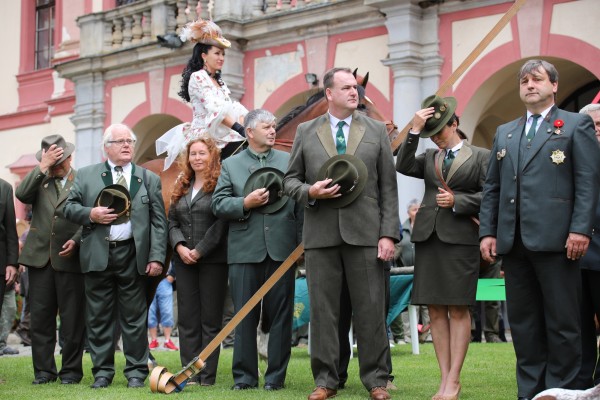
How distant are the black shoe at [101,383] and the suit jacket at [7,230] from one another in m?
1.26

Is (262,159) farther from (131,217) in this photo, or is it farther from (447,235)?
(447,235)

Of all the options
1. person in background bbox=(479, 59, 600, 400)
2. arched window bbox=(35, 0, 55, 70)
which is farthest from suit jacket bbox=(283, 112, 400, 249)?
arched window bbox=(35, 0, 55, 70)

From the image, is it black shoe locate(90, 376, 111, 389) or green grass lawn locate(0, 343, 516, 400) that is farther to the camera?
black shoe locate(90, 376, 111, 389)

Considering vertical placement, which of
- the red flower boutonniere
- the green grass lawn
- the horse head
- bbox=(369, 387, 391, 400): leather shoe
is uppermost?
the horse head

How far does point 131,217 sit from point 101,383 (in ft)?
4.18

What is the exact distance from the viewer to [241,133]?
8.51 meters

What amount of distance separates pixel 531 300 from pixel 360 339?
1.18 meters

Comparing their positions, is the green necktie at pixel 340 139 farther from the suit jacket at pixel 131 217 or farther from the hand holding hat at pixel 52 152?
the hand holding hat at pixel 52 152

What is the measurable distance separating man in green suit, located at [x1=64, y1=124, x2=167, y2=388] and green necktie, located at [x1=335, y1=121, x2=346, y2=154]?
1.84 m

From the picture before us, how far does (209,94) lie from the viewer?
850cm

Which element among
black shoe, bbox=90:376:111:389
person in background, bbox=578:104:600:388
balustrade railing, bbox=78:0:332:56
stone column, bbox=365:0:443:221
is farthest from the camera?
balustrade railing, bbox=78:0:332:56

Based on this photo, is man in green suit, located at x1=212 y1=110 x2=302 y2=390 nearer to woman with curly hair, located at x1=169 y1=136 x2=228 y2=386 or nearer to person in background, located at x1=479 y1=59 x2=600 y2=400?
woman with curly hair, located at x1=169 y1=136 x2=228 y2=386

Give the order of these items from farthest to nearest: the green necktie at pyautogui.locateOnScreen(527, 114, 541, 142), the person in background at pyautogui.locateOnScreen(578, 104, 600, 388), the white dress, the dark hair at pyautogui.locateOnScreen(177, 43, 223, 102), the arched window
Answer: the arched window → the dark hair at pyautogui.locateOnScreen(177, 43, 223, 102) → the white dress → the person in background at pyautogui.locateOnScreen(578, 104, 600, 388) → the green necktie at pyautogui.locateOnScreen(527, 114, 541, 142)

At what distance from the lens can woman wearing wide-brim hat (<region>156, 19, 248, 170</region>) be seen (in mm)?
8484
